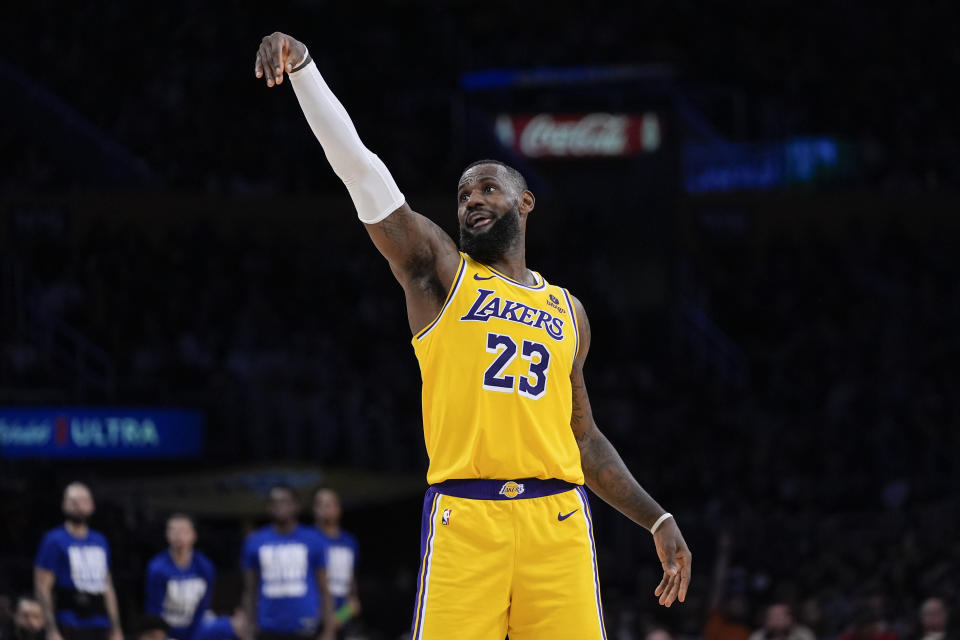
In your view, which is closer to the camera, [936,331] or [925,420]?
[925,420]

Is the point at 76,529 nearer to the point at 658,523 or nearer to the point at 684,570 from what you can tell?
the point at 658,523

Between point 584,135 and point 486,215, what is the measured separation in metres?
17.5

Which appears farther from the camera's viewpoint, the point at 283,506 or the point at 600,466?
the point at 283,506

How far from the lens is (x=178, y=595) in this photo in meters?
10.4

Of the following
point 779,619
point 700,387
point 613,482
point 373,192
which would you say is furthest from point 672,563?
point 700,387

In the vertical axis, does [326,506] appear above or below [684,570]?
below

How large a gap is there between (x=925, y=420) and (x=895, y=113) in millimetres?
7111

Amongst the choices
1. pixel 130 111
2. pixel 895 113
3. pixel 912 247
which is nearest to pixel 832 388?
pixel 912 247

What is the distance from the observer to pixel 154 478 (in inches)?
642

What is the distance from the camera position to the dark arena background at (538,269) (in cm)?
1456

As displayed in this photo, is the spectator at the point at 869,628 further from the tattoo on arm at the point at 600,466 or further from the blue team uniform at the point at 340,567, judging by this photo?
the tattoo on arm at the point at 600,466

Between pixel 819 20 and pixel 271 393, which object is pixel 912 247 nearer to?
pixel 819 20

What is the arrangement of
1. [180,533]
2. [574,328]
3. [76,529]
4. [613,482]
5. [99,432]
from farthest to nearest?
[99,432]
[180,533]
[76,529]
[613,482]
[574,328]

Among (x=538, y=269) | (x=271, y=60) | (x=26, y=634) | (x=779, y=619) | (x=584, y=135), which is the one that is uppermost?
(x=584, y=135)
